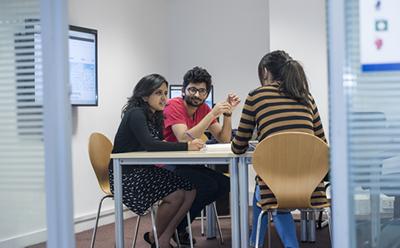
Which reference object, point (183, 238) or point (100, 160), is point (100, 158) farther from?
point (183, 238)

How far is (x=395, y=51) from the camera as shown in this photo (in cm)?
157

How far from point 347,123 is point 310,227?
2.54 meters

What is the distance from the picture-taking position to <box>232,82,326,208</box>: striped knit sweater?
276cm

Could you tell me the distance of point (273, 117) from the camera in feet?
9.08

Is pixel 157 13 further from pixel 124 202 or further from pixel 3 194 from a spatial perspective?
pixel 3 194

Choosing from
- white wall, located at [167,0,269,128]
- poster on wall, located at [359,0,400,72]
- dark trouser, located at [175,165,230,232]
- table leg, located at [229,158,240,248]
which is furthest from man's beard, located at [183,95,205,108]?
white wall, located at [167,0,269,128]

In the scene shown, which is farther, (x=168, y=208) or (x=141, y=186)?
(x=168, y=208)

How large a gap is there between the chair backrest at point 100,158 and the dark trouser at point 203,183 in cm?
47

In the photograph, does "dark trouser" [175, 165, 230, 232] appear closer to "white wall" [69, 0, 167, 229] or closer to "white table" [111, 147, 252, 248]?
"white table" [111, 147, 252, 248]

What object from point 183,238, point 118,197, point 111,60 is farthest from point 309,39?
point 118,197

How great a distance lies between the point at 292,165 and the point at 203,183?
113 centimetres

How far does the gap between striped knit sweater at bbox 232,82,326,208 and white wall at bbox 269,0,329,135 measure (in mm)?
2542

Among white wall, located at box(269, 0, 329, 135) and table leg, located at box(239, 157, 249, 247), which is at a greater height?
white wall, located at box(269, 0, 329, 135)

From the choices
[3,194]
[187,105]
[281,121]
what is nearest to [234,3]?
[187,105]
